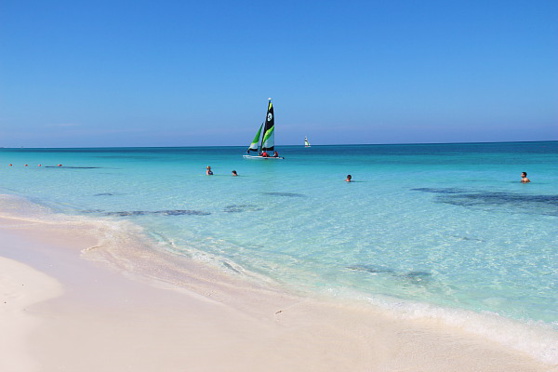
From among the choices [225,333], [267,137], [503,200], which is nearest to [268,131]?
[267,137]

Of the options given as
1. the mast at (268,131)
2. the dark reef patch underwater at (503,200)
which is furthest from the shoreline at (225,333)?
the mast at (268,131)

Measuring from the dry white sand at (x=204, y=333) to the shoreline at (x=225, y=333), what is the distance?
0.01m

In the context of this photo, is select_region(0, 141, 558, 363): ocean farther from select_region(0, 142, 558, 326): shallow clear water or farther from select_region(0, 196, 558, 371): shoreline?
select_region(0, 196, 558, 371): shoreline

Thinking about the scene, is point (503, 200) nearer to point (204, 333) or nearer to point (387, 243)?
point (387, 243)

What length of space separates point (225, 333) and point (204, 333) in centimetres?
23

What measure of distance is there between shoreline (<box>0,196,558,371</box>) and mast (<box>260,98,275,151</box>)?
41206 mm

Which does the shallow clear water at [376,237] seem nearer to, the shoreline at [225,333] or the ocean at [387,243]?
the ocean at [387,243]

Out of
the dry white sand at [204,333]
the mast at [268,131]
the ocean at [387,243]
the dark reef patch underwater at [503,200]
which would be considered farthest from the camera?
the mast at [268,131]

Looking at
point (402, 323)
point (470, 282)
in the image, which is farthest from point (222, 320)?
point (470, 282)

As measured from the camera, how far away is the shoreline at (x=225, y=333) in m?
4.36

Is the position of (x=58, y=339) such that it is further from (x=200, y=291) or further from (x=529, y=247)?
(x=529, y=247)

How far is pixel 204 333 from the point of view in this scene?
16.6ft

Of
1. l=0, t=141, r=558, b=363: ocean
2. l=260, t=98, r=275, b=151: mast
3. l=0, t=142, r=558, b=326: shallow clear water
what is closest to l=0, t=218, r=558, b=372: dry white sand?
l=0, t=141, r=558, b=363: ocean

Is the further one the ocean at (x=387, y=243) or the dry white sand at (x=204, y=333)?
the ocean at (x=387, y=243)
